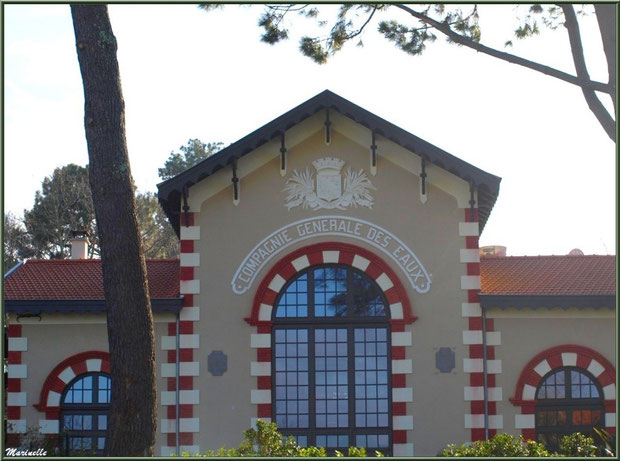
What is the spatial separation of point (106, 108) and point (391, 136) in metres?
6.06

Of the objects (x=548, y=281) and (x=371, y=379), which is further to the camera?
(x=548, y=281)

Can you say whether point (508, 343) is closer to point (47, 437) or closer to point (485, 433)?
point (485, 433)

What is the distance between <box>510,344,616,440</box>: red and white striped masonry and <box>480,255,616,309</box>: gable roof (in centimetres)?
85

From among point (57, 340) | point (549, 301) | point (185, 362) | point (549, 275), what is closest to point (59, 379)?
point (57, 340)

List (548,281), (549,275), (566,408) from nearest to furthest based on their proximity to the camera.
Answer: (566,408)
(548,281)
(549,275)

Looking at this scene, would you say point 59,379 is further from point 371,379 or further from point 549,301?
point 549,301

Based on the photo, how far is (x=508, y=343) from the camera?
16203mm

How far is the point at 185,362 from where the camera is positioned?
53.2ft

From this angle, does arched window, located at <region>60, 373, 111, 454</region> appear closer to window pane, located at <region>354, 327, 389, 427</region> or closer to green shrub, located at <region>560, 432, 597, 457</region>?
window pane, located at <region>354, 327, 389, 427</region>

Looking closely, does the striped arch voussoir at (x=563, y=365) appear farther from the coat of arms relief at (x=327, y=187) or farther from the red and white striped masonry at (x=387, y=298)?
the coat of arms relief at (x=327, y=187)

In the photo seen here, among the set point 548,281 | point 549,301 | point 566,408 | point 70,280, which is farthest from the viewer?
point 70,280

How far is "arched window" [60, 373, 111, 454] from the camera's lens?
16172mm

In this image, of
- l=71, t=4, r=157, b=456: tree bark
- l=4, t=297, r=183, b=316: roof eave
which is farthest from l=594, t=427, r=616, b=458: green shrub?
l=4, t=297, r=183, b=316: roof eave

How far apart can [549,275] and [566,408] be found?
99.9 inches
